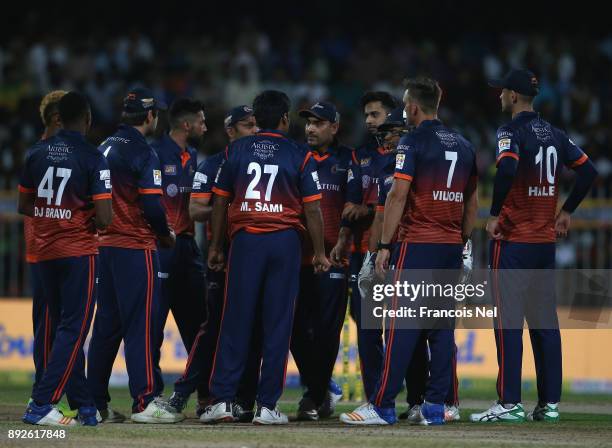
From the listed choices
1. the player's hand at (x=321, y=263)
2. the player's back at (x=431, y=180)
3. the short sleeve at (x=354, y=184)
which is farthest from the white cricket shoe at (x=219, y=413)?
the short sleeve at (x=354, y=184)

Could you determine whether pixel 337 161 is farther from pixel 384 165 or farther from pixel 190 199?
pixel 190 199

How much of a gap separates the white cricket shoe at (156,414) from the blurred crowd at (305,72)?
10374 millimetres

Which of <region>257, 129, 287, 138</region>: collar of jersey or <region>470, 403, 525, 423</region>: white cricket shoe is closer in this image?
<region>257, 129, 287, 138</region>: collar of jersey

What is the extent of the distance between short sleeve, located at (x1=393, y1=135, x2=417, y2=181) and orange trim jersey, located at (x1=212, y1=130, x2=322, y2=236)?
0.73 m

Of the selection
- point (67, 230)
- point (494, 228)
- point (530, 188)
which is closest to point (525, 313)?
point (494, 228)

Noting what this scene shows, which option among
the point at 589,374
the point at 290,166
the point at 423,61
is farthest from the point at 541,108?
the point at 290,166

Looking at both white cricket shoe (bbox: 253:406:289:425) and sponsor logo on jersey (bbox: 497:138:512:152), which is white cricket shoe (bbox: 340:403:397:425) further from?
sponsor logo on jersey (bbox: 497:138:512:152)

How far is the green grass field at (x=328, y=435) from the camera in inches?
347

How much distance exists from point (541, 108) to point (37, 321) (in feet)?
43.0

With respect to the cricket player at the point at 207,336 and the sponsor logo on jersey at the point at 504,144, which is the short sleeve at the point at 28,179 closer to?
the cricket player at the point at 207,336

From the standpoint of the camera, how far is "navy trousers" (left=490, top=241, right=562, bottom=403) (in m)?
10.9

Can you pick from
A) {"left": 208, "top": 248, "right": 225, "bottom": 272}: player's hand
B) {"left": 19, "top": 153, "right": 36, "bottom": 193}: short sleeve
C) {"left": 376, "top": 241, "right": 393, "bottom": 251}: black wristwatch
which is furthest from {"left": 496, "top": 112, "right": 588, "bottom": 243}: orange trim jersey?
Answer: {"left": 19, "top": 153, "right": 36, "bottom": 193}: short sleeve

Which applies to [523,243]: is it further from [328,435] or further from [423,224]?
[328,435]

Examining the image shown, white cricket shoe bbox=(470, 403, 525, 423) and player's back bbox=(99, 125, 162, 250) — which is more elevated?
player's back bbox=(99, 125, 162, 250)
